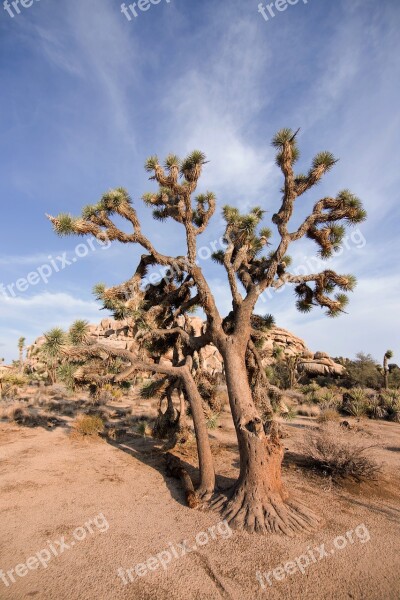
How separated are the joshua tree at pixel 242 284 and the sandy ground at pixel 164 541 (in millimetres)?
599

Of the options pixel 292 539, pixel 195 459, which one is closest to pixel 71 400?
pixel 195 459

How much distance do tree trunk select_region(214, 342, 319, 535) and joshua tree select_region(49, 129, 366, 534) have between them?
14 millimetres

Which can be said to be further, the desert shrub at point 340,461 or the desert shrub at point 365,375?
the desert shrub at point 365,375

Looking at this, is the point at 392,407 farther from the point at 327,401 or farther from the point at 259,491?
the point at 259,491

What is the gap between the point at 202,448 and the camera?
580cm

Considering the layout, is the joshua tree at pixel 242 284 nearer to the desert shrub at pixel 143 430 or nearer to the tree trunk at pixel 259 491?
the tree trunk at pixel 259 491

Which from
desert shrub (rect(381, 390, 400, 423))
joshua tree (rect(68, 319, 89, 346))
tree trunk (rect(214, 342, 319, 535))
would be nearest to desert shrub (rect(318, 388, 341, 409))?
desert shrub (rect(381, 390, 400, 423))

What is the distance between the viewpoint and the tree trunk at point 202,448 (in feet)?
18.5

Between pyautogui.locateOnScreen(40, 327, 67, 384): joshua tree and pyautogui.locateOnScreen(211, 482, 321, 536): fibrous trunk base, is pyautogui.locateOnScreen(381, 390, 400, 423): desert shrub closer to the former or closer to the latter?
pyautogui.locateOnScreen(211, 482, 321, 536): fibrous trunk base

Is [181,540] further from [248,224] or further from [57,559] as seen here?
[248,224]

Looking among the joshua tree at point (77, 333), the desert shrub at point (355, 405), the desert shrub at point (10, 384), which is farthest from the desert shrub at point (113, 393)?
Result: the joshua tree at point (77, 333)

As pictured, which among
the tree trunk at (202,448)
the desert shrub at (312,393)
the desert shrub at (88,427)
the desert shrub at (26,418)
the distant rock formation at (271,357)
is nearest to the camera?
the tree trunk at (202,448)

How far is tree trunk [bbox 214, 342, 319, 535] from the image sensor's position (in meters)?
4.51

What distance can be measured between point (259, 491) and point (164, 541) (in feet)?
4.90
